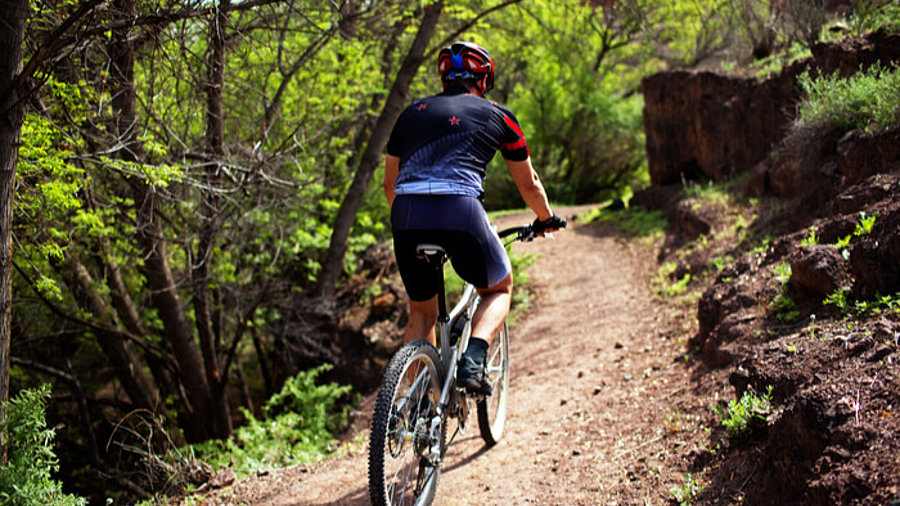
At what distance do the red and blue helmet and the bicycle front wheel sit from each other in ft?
4.81

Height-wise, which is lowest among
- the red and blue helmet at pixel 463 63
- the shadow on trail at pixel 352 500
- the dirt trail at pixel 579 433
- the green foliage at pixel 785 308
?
the dirt trail at pixel 579 433

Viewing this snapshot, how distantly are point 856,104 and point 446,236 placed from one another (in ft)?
14.8

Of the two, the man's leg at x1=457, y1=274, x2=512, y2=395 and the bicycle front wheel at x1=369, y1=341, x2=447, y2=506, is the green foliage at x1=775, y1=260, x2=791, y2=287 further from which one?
the bicycle front wheel at x1=369, y1=341, x2=447, y2=506

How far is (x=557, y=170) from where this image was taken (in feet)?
64.8

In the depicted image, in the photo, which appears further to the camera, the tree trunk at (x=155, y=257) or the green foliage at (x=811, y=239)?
the tree trunk at (x=155, y=257)

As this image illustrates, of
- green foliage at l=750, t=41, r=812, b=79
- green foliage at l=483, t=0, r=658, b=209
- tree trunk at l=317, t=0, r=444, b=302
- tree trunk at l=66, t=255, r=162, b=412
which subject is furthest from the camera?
green foliage at l=483, t=0, r=658, b=209

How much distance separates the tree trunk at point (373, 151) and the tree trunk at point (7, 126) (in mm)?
5362

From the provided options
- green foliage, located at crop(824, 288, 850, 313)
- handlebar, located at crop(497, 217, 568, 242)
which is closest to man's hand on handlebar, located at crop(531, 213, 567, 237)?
handlebar, located at crop(497, 217, 568, 242)

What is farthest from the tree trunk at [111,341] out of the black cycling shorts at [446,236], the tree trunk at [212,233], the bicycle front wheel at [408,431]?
the bicycle front wheel at [408,431]

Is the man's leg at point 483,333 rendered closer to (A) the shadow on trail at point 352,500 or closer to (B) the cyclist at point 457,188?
(B) the cyclist at point 457,188

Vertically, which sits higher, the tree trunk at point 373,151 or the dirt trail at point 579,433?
the tree trunk at point 373,151

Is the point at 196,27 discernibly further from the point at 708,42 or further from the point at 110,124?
the point at 708,42

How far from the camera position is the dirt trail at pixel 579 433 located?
151 inches

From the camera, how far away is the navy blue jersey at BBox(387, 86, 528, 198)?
3256 mm
